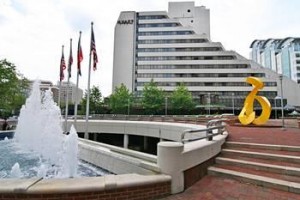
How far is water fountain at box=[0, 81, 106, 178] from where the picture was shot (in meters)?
9.02

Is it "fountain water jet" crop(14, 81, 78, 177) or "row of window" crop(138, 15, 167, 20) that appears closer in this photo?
"fountain water jet" crop(14, 81, 78, 177)

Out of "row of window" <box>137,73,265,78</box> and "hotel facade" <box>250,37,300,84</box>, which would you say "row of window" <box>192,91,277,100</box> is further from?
"hotel facade" <box>250,37,300,84</box>

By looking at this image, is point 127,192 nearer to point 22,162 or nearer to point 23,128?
point 22,162

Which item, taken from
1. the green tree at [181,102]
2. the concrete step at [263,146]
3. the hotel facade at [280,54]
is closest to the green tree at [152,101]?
the green tree at [181,102]

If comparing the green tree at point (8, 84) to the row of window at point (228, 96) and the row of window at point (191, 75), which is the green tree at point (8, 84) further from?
the row of window at point (191, 75)

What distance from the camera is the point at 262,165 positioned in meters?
6.33

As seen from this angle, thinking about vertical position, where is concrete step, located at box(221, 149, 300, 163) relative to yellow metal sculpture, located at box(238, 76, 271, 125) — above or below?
below

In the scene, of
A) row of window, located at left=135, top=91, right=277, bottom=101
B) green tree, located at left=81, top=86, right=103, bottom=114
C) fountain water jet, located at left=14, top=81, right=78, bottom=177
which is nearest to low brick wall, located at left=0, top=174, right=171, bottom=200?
fountain water jet, located at left=14, top=81, right=78, bottom=177

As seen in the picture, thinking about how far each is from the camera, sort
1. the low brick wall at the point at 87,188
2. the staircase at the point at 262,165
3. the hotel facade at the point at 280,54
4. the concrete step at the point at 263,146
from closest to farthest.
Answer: the low brick wall at the point at 87,188, the staircase at the point at 262,165, the concrete step at the point at 263,146, the hotel facade at the point at 280,54

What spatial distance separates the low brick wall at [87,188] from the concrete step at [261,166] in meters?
3.00

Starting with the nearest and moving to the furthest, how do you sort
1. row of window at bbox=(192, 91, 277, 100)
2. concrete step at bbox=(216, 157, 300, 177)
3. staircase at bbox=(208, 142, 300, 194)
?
1. staircase at bbox=(208, 142, 300, 194)
2. concrete step at bbox=(216, 157, 300, 177)
3. row of window at bbox=(192, 91, 277, 100)

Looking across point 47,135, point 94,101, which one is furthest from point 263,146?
point 94,101

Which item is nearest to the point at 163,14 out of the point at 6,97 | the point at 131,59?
the point at 131,59

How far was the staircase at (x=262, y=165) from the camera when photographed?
5.47 metres
